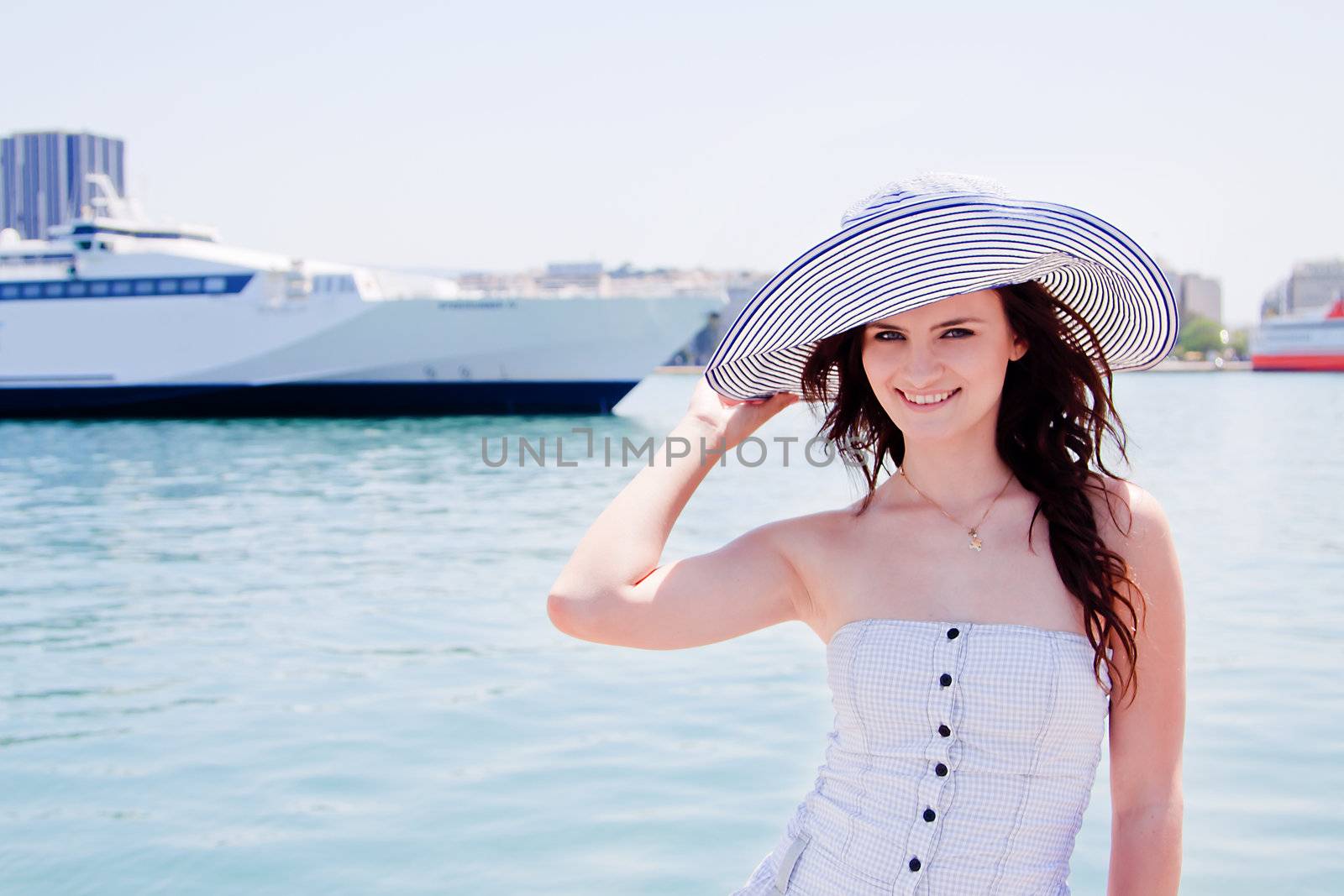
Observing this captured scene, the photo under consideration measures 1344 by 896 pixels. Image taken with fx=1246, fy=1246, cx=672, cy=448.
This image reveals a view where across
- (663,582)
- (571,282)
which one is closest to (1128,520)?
(663,582)

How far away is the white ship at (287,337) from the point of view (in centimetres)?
3039

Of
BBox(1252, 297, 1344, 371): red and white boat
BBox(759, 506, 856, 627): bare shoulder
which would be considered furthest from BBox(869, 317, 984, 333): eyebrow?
BBox(1252, 297, 1344, 371): red and white boat

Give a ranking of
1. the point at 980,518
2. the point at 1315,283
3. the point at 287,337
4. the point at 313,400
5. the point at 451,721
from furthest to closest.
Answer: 1. the point at 1315,283
2. the point at 313,400
3. the point at 287,337
4. the point at 451,721
5. the point at 980,518

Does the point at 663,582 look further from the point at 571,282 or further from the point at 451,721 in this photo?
the point at 571,282

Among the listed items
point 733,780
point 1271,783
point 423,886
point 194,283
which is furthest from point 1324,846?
point 194,283

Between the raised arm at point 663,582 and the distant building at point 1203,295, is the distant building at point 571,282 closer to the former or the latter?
the raised arm at point 663,582

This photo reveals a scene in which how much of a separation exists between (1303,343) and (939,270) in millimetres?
73753

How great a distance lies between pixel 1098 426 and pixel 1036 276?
0.71 feet

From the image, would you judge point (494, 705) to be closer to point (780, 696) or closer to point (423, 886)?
point (780, 696)

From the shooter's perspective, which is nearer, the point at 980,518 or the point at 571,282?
the point at 980,518

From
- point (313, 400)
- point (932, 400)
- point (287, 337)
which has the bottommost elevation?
point (313, 400)

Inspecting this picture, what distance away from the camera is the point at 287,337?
31.3 metres

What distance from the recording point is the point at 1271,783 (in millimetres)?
3777

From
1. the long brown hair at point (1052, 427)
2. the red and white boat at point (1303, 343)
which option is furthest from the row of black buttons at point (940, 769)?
the red and white boat at point (1303, 343)
